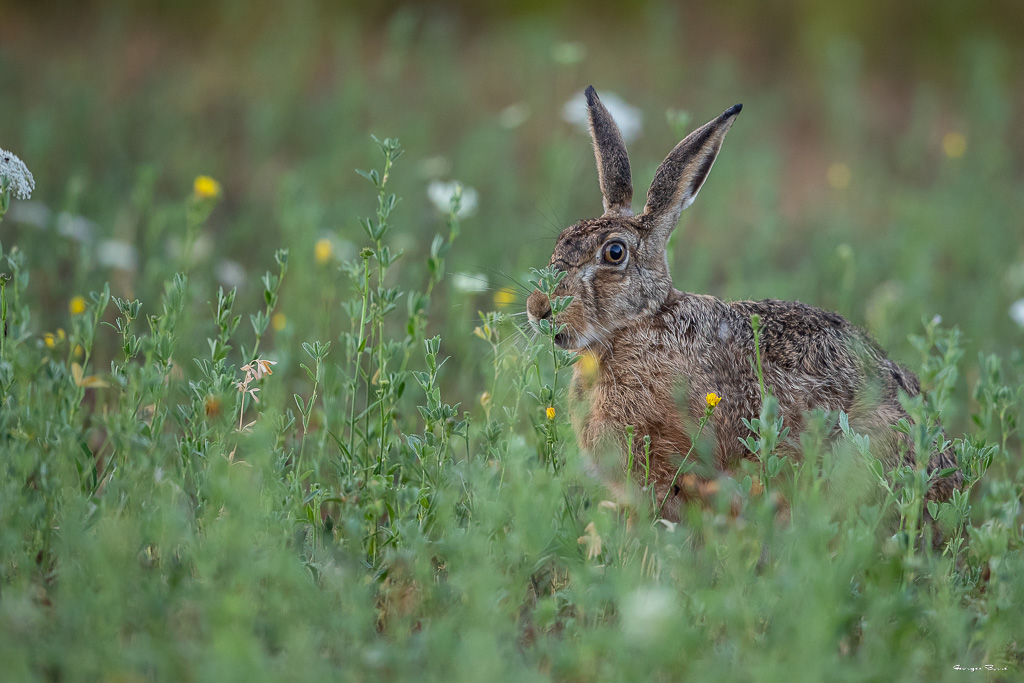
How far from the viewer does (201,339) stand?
4.96 m

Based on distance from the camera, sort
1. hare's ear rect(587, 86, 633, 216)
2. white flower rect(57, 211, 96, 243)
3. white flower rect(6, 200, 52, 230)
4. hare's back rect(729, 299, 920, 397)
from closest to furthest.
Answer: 1. hare's back rect(729, 299, 920, 397)
2. hare's ear rect(587, 86, 633, 216)
3. white flower rect(57, 211, 96, 243)
4. white flower rect(6, 200, 52, 230)

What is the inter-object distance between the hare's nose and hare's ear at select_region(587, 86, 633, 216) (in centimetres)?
71

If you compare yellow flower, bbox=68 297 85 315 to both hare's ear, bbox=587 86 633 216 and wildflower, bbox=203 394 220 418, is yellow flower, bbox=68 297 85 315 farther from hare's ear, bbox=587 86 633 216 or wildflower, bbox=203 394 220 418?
hare's ear, bbox=587 86 633 216

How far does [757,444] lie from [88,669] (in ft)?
6.01

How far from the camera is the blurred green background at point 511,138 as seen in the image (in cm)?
590

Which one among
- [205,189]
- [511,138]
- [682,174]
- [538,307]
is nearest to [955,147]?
[511,138]

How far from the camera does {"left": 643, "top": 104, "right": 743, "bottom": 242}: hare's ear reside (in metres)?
3.91

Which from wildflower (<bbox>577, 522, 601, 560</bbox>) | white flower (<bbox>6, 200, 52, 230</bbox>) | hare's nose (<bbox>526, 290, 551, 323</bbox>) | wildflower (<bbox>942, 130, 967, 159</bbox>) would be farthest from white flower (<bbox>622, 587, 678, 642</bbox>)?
wildflower (<bbox>942, 130, 967, 159</bbox>)

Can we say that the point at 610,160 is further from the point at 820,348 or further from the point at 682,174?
the point at 820,348

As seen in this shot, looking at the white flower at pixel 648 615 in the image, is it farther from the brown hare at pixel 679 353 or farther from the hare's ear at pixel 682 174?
the hare's ear at pixel 682 174

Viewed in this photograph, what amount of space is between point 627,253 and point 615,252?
5cm

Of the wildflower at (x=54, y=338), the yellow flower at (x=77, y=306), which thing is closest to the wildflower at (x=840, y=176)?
the yellow flower at (x=77, y=306)

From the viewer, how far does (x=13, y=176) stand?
3.10 meters

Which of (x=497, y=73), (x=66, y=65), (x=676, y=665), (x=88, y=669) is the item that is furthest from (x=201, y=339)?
(x=497, y=73)
